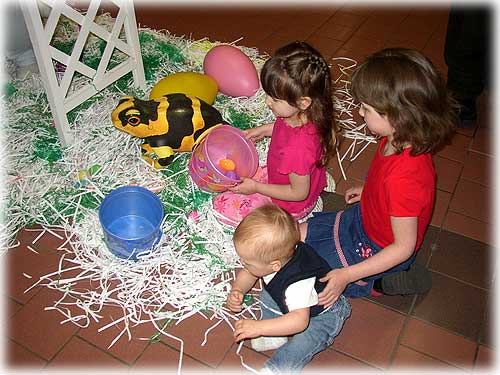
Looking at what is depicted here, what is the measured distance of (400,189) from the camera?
Result: 4.62 ft

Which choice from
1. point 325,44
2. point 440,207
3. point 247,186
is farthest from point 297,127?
point 325,44

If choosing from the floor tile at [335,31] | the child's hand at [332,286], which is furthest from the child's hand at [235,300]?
the floor tile at [335,31]

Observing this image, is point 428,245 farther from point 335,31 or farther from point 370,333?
point 335,31

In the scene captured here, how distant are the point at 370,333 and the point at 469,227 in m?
0.69

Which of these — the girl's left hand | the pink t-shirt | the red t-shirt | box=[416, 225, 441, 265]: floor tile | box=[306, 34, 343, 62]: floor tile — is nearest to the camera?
the red t-shirt

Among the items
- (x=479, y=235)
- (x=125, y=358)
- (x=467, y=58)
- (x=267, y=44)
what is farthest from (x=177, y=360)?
(x=267, y=44)

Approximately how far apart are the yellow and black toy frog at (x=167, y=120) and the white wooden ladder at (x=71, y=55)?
0.29 metres

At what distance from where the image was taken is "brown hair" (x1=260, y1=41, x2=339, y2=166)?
1.54m

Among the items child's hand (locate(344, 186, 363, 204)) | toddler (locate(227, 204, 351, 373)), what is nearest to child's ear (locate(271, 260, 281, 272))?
toddler (locate(227, 204, 351, 373))

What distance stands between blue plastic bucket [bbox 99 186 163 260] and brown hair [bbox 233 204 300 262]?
552 millimetres

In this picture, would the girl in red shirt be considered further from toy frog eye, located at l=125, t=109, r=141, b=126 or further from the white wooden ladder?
the white wooden ladder

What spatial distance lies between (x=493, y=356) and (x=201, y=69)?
1.96m

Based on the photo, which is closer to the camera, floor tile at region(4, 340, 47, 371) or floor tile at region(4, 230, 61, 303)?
floor tile at region(4, 340, 47, 371)

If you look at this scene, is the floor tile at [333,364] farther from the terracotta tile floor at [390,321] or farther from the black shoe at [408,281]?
the black shoe at [408,281]
